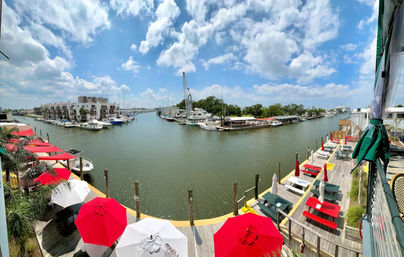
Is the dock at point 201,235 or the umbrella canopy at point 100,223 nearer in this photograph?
the umbrella canopy at point 100,223

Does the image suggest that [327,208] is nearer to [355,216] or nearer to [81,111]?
[355,216]

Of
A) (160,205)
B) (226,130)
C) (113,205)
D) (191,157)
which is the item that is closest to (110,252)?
(113,205)

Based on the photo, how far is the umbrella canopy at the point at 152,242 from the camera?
3.99 metres

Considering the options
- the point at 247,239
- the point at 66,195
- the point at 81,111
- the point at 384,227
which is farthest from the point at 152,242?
the point at 81,111

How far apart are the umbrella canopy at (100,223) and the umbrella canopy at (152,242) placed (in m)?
0.99

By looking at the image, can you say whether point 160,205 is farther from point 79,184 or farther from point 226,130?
point 226,130

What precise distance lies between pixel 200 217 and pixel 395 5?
9025mm

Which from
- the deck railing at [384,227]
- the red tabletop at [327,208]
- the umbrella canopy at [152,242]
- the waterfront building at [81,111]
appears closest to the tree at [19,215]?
the umbrella canopy at [152,242]

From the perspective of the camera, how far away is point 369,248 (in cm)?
210

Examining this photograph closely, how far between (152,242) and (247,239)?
240 cm

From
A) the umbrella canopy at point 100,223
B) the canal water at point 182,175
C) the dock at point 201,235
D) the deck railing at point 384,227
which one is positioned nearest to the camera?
the deck railing at point 384,227

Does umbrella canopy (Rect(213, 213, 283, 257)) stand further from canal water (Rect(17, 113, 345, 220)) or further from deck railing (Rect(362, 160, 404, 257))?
canal water (Rect(17, 113, 345, 220))

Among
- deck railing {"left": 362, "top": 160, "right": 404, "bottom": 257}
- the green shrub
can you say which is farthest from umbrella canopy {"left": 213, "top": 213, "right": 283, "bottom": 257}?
the green shrub

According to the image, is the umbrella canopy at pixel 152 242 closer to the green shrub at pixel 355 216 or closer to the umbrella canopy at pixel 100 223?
the umbrella canopy at pixel 100 223
